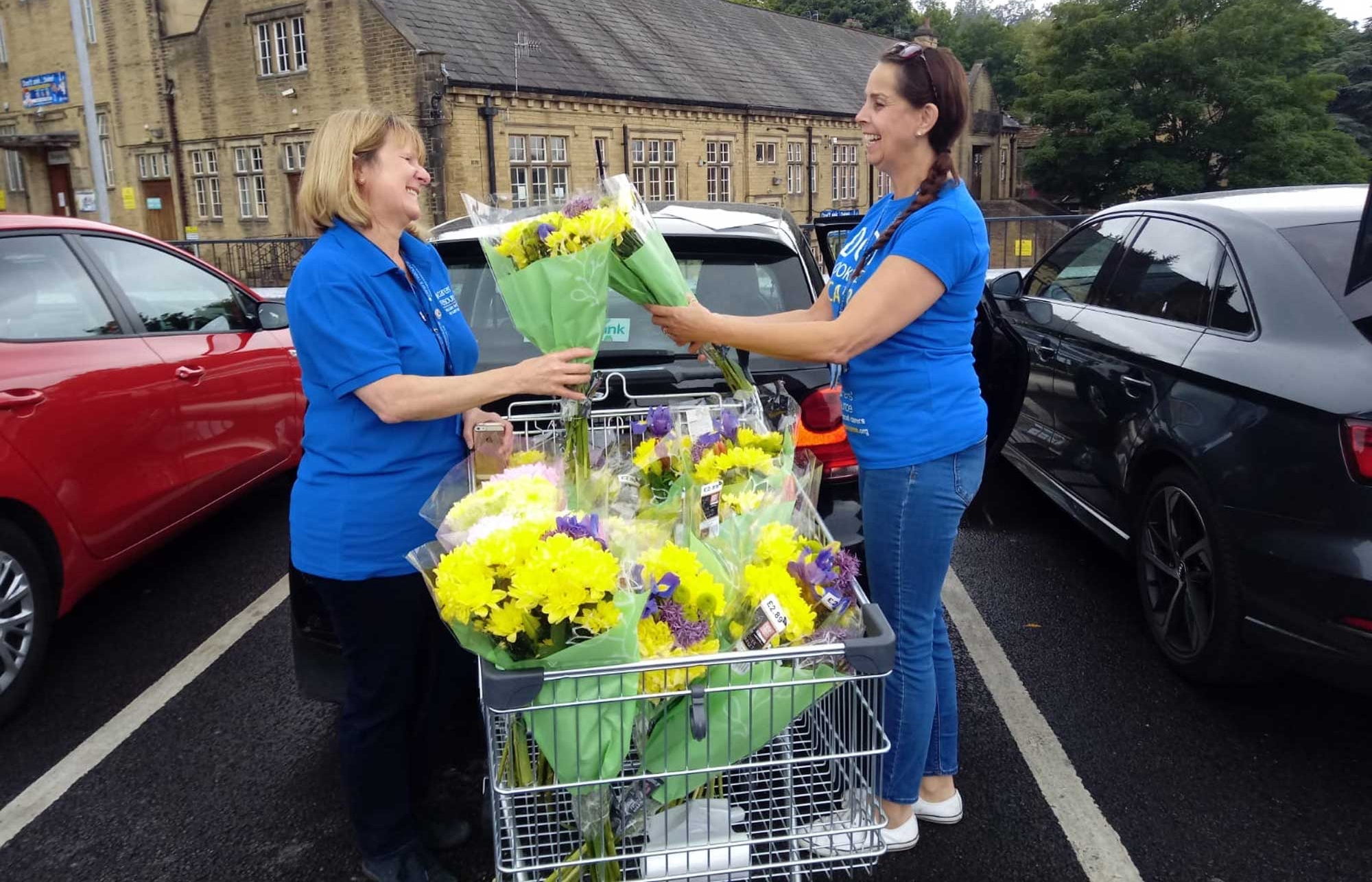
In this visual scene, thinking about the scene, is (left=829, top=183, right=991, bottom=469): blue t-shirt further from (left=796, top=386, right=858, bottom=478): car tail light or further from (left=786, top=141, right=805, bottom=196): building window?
(left=786, top=141, right=805, bottom=196): building window

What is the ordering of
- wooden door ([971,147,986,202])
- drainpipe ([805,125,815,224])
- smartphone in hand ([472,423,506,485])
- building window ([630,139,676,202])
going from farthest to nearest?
1. wooden door ([971,147,986,202])
2. drainpipe ([805,125,815,224])
3. building window ([630,139,676,202])
4. smartphone in hand ([472,423,506,485])

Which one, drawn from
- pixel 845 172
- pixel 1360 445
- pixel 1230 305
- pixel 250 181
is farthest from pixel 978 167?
pixel 1360 445

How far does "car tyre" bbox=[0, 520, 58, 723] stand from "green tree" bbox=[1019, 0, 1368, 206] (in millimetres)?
45112

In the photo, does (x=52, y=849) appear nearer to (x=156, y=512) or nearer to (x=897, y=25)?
(x=156, y=512)

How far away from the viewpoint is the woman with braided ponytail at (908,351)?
2.42 m

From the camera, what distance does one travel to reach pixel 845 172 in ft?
148

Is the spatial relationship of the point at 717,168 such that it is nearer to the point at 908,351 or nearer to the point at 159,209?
the point at 159,209

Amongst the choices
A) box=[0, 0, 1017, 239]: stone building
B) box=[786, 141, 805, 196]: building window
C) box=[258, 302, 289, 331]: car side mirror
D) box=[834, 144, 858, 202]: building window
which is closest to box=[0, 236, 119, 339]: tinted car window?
box=[258, 302, 289, 331]: car side mirror

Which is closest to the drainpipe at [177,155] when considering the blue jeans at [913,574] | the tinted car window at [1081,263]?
the tinted car window at [1081,263]

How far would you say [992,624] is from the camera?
4.61 metres

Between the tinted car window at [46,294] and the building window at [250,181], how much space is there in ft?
99.7

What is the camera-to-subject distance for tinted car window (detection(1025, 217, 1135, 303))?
535 centimetres

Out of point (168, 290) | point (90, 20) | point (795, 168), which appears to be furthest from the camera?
point (795, 168)

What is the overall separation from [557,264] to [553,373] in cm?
24
